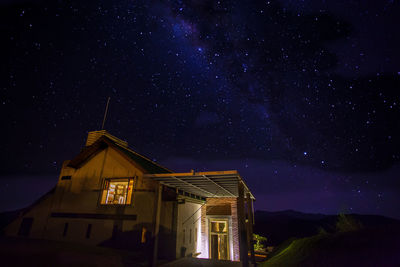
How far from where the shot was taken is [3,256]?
5.23m

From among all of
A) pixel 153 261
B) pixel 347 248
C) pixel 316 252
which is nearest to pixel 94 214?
pixel 153 261

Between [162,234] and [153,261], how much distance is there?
2.23 metres

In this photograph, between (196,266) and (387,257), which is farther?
(196,266)

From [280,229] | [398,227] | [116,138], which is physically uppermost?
[116,138]

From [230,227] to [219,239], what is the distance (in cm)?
132

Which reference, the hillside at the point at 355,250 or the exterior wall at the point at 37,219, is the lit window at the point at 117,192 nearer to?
the exterior wall at the point at 37,219

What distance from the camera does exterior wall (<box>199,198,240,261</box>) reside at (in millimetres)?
14094

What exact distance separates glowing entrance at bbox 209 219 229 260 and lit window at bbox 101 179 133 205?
736cm

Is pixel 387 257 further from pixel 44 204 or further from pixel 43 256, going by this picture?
pixel 44 204

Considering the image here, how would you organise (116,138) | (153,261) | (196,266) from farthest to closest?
(116,138), (196,266), (153,261)

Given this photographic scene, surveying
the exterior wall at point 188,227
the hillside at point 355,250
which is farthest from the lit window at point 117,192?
the hillside at point 355,250

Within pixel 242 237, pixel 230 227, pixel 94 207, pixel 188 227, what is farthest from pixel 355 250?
pixel 94 207

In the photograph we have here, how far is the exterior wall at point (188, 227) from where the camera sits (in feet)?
36.5

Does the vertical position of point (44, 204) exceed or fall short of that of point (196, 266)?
it exceeds it
